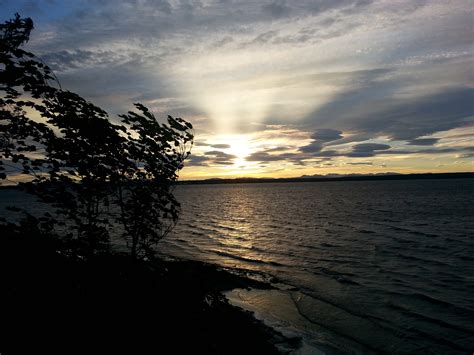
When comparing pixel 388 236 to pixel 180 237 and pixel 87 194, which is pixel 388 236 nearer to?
pixel 180 237

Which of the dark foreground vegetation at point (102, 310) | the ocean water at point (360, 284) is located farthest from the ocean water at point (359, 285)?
the dark foreground vegetation at point (102, 310)

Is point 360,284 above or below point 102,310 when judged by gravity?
below

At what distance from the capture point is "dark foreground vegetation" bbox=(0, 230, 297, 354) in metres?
7.91

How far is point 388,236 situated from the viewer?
38.2 metres

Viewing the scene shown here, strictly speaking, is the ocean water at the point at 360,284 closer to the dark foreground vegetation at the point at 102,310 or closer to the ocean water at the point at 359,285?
the ocean water at the point at 359,285

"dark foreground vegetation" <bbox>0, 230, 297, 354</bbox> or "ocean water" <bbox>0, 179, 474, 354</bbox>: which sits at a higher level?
"dark foreground vegetation" <bbox>0, 230, 297, 354</bbox>

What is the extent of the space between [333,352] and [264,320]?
3.22 metres

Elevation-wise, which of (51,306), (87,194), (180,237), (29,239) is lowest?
(180,237)

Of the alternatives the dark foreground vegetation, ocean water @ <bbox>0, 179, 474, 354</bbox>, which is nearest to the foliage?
the dark foreground vegetation

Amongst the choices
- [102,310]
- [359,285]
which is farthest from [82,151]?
[359,285]

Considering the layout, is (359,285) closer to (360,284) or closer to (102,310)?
(360,284)

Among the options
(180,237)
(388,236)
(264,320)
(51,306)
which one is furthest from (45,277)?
(388,236)

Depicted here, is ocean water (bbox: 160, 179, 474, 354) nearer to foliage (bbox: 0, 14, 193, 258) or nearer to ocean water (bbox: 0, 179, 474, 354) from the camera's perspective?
ocean water (bbox: 0, 179, 474, 354)

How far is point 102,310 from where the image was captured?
9.01 metres
